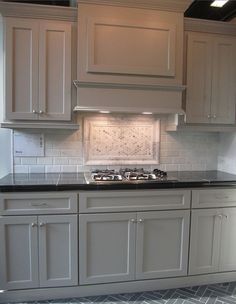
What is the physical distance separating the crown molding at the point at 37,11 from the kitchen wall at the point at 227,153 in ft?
6.32

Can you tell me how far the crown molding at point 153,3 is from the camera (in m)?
2.05

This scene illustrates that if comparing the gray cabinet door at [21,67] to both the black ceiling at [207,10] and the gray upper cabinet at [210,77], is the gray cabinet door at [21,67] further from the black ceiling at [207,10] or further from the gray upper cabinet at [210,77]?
the gray upper cabinet at [210,77]

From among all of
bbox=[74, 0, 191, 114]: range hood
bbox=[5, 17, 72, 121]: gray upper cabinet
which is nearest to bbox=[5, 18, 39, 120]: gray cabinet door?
bbox=[5, 17, 72, 121]: gray upper cabinet

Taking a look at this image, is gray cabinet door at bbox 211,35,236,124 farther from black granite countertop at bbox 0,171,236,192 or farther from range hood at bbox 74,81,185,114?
black granite countertop at bbox 0,171,236,192

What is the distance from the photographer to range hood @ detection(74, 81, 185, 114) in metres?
2.08

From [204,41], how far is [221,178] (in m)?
1.30

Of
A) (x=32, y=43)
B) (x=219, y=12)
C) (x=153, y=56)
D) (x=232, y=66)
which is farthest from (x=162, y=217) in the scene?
(x=219, y=12)

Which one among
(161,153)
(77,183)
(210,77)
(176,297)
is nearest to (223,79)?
(210,77)

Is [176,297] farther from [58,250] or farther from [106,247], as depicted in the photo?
[58,250]

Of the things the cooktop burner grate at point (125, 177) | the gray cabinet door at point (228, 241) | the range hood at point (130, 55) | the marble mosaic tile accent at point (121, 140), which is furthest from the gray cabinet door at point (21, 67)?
the gray cabinet door at point (228, 241)

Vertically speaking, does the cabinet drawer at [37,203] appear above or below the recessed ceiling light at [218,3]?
below

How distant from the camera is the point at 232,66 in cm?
237

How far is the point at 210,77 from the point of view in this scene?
2.34 metres

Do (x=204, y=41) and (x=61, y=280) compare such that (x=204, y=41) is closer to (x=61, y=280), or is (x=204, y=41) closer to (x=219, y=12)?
(x=219, y=12)
